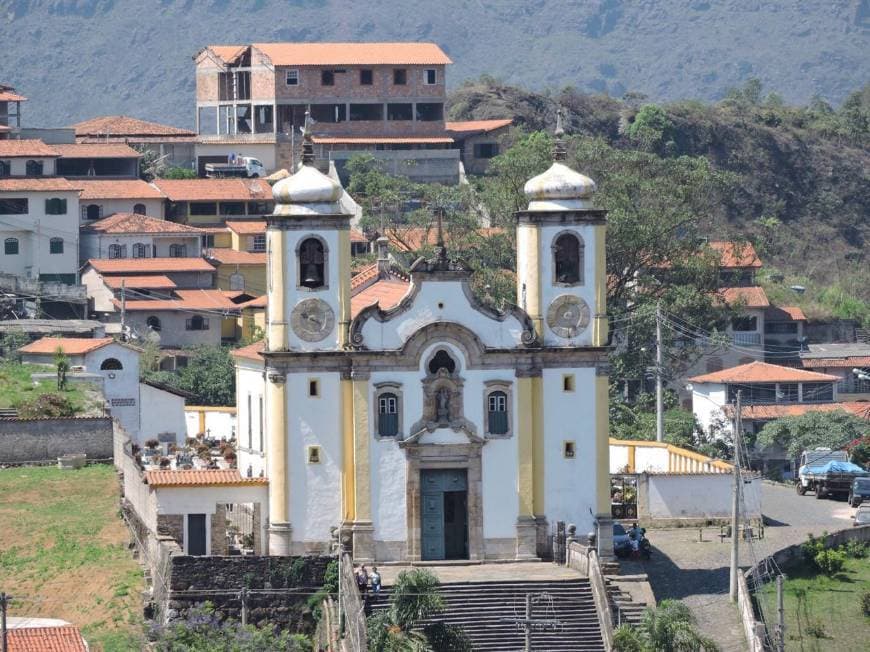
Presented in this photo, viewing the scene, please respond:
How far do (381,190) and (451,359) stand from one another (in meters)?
59.8

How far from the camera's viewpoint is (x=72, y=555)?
69.0 m

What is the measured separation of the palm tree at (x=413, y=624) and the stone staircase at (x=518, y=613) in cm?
44

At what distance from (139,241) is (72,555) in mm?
53278

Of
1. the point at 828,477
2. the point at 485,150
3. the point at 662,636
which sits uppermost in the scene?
the point at 485,150

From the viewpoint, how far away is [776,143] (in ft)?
538

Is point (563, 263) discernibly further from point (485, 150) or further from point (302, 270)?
point (485, 150)

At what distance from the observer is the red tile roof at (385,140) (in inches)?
5497

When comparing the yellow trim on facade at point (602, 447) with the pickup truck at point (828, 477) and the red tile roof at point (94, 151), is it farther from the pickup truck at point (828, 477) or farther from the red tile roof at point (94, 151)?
the red tile roof at point (94, 151)

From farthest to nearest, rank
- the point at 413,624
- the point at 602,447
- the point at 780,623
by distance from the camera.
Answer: the point at 602,447, the point at 780,623, the point at 413,624

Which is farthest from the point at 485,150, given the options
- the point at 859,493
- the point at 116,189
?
the point at 859,493

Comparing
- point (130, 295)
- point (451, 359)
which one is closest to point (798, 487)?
point (451, 359)

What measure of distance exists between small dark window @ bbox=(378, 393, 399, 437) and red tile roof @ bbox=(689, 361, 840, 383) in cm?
3882

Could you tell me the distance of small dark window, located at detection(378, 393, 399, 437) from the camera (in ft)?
222

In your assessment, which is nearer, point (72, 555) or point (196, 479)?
point (196, 479)
